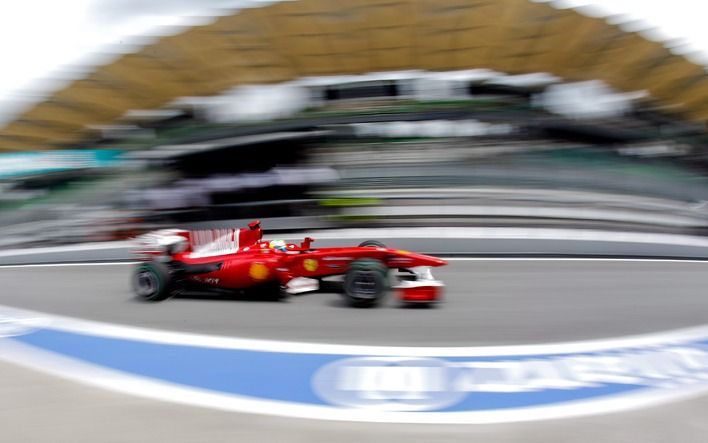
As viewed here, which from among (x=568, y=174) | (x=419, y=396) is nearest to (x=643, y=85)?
(x=568, y=174)

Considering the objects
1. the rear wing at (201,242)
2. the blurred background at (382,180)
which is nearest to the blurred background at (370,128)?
the blurred background at (382,180)

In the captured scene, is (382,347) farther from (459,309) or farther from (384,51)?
(384,51)

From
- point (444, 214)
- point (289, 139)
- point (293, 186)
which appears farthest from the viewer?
point (289, 139)

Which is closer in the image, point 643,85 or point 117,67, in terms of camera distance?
point 643,85

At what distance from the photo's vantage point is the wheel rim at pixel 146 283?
580 centimetres

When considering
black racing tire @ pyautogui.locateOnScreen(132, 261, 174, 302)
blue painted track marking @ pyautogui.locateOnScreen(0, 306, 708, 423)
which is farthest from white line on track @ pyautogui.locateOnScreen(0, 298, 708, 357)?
black racing tire @ pyautogui.locateOnScreen(132, 261, 174, 302)

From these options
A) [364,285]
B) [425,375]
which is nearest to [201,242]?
[364,285]

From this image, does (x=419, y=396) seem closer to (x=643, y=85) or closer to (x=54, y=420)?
(x=54, y=420)

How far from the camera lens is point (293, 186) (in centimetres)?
1125

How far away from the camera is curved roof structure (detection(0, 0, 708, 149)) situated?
603 inches

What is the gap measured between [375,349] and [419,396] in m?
0.90

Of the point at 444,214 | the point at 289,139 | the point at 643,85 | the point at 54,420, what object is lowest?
the point at 54,420

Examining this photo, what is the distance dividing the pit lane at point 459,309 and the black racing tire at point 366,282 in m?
0.11

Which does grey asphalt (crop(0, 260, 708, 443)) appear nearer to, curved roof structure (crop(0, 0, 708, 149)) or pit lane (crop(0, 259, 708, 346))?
pit lane (crop(0, 259, 708, 346))
